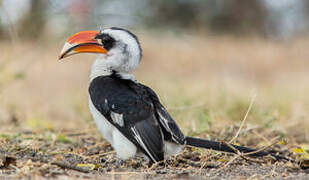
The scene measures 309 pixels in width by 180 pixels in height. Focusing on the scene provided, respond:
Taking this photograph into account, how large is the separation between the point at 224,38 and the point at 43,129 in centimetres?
1008

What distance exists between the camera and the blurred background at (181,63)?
5176 millimetres

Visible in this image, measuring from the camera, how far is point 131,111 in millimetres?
3141

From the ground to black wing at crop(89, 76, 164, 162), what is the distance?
17cm

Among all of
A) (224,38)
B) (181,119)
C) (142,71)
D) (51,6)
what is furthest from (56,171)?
(224,38)

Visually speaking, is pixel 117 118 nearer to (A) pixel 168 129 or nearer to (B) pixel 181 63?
(A) pixel 168 129

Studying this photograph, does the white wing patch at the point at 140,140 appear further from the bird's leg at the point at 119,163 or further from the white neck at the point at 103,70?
the white neck at the point at 103,70

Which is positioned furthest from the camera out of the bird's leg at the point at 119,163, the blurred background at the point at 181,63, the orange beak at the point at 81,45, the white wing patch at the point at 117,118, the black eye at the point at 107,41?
the blurred background at the point at 181,63

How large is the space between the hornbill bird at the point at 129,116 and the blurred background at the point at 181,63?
2.31 feet

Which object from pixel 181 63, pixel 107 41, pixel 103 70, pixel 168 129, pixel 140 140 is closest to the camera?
pixel 140 140

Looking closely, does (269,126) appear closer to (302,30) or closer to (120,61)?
(120,61)

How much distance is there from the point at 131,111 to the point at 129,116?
0.04 meters

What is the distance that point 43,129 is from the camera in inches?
179

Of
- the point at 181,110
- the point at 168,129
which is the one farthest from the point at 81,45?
the point at 181,110

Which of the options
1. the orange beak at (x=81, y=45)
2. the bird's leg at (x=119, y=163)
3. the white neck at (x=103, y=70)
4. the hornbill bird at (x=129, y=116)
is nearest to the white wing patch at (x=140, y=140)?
the hornbill bird at (x=129, y=116)
